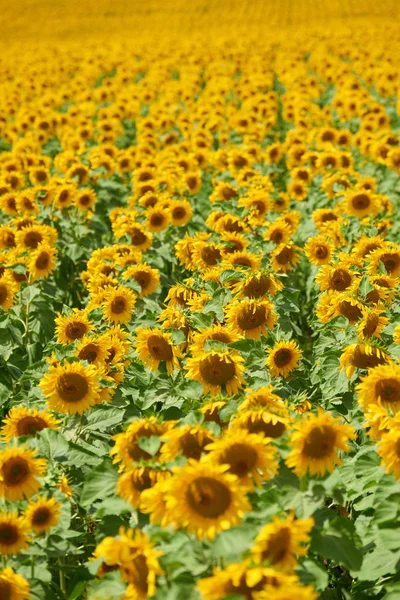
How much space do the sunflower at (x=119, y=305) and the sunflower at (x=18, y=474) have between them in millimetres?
2062

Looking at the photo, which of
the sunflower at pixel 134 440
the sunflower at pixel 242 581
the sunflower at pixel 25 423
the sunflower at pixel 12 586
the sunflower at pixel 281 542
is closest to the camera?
the sunflower at pixel 242 581

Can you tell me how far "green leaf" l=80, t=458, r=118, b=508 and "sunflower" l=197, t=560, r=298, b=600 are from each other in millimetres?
838

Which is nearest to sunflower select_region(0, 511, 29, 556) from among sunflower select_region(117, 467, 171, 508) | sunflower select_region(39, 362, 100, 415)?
sunflower select_region(117, 467, 171, 508)

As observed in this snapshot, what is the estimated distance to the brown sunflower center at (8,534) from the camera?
8.45 feet

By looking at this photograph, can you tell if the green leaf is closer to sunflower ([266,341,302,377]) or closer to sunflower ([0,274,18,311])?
sunflower ([266,341,302,377])

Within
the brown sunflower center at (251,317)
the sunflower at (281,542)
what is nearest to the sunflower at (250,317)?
the brown sunflower center at (251,317)

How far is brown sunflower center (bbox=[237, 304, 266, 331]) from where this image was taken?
4.13 metres

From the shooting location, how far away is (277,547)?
2164mm

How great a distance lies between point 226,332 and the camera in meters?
3.86

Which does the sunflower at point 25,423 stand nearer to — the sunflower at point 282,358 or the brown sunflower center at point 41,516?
the brown sunflower center at point 41,516

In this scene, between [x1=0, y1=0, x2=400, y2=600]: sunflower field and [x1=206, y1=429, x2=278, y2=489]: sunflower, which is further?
[x1=206, y1=429, x2=278, y2=489]: sunflower

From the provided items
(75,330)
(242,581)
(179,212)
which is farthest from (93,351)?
(179,212)

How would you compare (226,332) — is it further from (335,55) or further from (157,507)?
(335,55)

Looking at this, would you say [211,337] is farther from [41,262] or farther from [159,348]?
[41,262]
